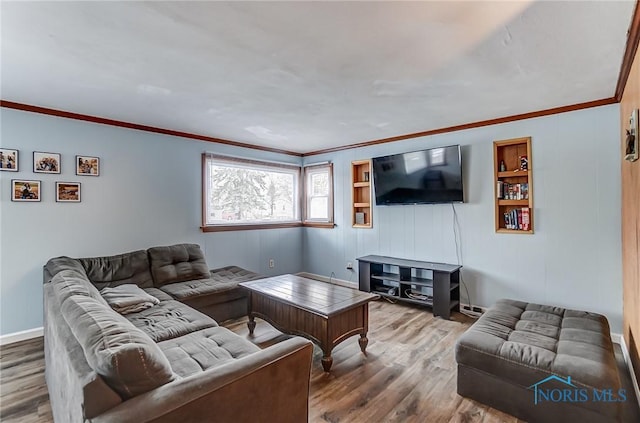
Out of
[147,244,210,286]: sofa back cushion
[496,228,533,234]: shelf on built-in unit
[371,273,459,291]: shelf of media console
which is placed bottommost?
[371,273,459,291]: shelf of media console

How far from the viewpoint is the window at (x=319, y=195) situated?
5.34m

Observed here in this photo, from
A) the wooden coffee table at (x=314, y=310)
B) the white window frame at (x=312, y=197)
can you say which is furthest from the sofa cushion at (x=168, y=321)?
the white window frame at (x=312, y=197)

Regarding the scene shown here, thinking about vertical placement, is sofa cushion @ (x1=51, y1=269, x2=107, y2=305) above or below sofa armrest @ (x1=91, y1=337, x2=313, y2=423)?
above

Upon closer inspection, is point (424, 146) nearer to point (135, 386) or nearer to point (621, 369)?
point (621, 369)

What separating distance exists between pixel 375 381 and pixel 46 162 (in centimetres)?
373

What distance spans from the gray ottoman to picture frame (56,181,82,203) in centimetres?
390

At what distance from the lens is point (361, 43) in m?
1.94

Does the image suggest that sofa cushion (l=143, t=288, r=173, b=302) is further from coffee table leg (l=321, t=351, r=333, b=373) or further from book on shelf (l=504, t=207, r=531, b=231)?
book on shelf (l=504, t=207, r=531, b=231)

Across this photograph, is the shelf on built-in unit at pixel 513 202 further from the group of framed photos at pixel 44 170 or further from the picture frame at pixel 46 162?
the picture frame at pixel 46 162

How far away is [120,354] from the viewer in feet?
3.67

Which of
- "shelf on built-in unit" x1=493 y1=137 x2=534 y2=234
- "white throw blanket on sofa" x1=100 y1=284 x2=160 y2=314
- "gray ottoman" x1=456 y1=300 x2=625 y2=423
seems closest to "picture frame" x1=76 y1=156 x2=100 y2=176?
"white throw blanket on sofa" x1=100 y1=284 x2=160 y2=314

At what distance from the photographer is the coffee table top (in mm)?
2527

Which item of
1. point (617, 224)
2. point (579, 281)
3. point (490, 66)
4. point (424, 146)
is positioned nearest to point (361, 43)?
point (490, 66)

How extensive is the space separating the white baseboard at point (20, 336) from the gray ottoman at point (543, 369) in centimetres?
393
